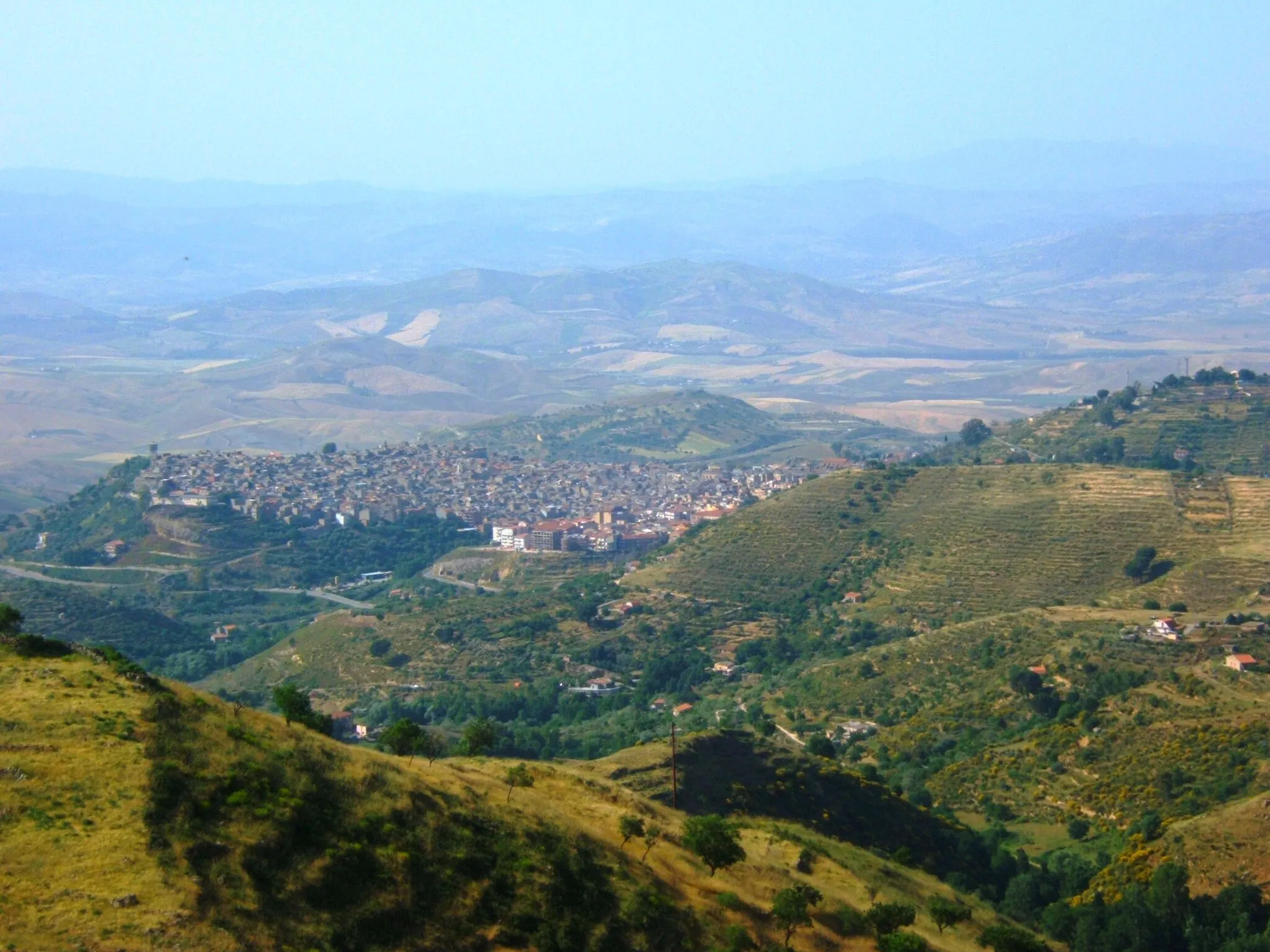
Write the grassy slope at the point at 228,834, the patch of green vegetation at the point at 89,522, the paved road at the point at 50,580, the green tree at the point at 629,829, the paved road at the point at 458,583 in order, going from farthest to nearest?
the patch of green vegetation at the point at 89,522 < the paved road at the point at 50,580 < the paved road at the point at 458,583 < the green tree at the point at 629,829 < the grassy slope at the point at 228,834

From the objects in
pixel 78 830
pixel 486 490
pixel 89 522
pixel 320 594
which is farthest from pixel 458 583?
Answer: pixel 78 830

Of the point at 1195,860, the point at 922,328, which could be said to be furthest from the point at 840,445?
the point at 922,328

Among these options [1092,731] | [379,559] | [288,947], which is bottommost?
[379,559]

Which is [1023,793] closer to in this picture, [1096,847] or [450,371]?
[1096,847]

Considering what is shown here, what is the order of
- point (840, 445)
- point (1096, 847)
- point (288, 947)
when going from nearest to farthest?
1. point (288, 947)
2. point (1096, 847)
3. point (840, 445)

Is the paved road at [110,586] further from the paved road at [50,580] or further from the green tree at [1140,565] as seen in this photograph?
the green tree at [1140,565]

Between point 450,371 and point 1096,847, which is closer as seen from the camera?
point 1096,847

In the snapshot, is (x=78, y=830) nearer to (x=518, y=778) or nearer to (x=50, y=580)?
(x=518, y=778)

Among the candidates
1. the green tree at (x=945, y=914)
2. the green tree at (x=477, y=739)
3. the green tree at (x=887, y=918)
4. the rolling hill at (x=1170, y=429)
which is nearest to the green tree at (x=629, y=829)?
the green tree at (x=887, y=918)
